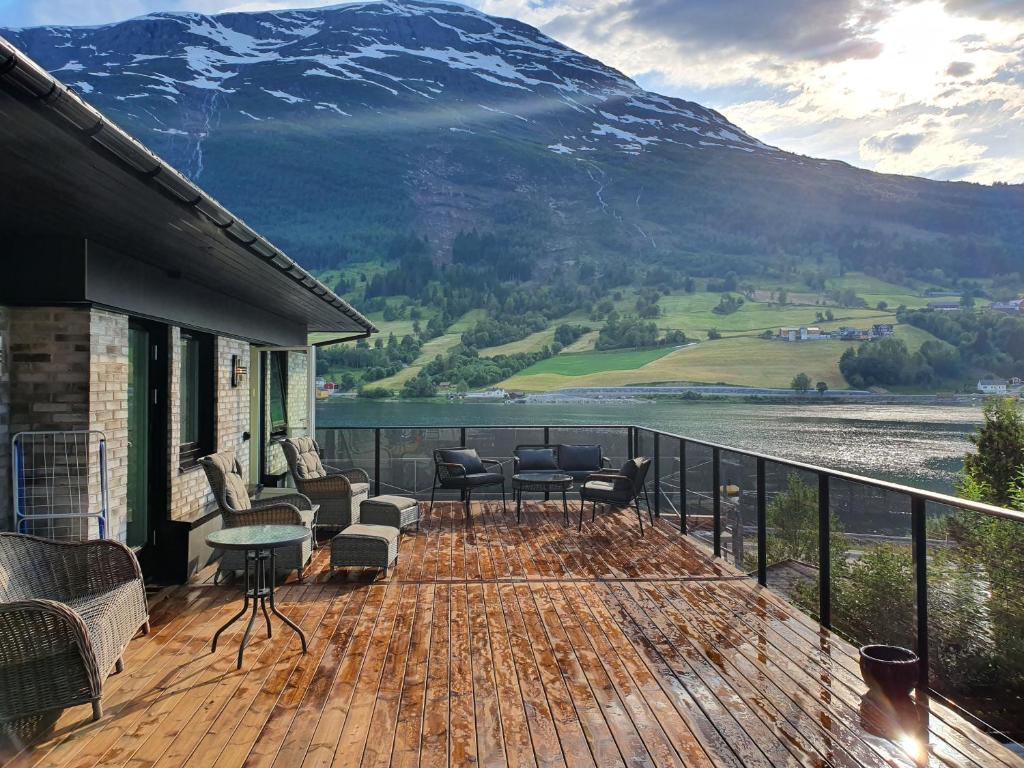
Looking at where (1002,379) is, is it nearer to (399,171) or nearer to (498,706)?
(498,706)

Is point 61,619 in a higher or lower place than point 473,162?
lower

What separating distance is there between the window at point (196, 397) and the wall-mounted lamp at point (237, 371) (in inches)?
20.0

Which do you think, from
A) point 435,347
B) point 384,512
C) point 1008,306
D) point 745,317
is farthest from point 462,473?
point 1008,306

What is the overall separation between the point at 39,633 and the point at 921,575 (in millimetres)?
3347

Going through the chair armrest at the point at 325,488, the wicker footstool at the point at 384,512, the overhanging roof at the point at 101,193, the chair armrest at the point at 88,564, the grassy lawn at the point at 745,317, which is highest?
the grassy lawn at the point at 745,317

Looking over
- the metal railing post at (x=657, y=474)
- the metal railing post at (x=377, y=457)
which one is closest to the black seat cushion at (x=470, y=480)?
the metal railing post at (x=377, y=457)

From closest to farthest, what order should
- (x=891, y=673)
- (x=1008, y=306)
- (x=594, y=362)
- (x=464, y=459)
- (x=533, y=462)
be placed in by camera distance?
(x=891, y=673) → (x=464, y=459) → (x=533, y=462) → (x=594, y=362) → (x=1008, y=306)

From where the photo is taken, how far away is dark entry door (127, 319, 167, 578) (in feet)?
15.0

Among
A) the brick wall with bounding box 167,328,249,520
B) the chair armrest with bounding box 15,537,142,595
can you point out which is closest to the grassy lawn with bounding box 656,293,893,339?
the brick wall with bounding box 167,328,249,520

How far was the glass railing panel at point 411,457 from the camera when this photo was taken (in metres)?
9.43

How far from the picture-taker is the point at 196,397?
5.83 m

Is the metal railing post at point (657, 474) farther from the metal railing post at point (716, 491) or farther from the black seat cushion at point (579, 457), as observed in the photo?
the metal railing post at point (716, 491)

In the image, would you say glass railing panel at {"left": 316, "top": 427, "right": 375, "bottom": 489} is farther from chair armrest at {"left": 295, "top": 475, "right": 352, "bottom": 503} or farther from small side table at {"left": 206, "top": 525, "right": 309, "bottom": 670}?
small side table at {"left": 206, "top": 525, "right": 309, "bottom": 670}

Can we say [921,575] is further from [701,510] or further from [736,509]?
[701,510]
